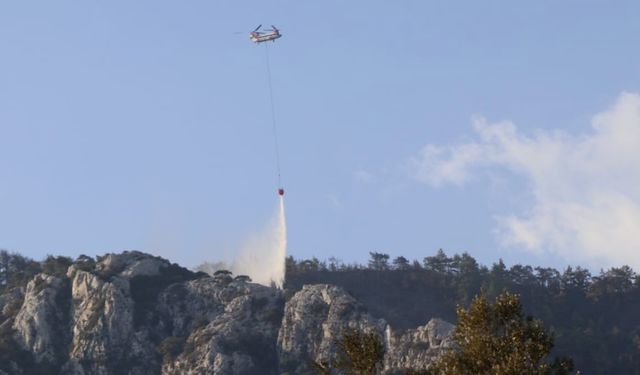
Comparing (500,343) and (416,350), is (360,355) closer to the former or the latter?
(500,343)

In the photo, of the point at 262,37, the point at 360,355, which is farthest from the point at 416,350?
the point at 360,355

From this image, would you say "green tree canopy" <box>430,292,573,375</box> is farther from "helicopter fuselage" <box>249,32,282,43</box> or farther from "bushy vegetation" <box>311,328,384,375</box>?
"helicopter fuselage" <box>249,32,282,43</box>

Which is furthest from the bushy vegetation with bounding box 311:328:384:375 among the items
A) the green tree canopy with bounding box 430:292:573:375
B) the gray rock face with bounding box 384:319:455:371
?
the gray rock face with bounding box 384:319:455:371

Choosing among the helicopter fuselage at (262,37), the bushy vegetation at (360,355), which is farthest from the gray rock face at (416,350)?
the bushy vegetation at (360,355)

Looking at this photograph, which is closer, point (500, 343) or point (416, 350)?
point (500, 343)

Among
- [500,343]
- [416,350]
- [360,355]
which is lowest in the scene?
[500,343]

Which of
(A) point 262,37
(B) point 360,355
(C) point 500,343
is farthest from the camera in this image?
(A) point 262,37

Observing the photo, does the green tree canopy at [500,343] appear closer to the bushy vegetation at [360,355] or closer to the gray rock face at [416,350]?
the bushy vegetation at [360,355]

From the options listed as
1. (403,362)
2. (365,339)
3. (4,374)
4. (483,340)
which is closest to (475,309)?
(483,340)

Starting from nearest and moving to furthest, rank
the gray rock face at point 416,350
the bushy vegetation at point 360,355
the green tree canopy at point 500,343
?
the green tree canopy at point 500,343 < the bushy vegetation at point 360,355 < the gray rock face at point 416,350

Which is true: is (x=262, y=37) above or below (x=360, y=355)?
above

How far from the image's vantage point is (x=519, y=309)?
86.0m

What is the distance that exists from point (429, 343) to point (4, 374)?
62.4m

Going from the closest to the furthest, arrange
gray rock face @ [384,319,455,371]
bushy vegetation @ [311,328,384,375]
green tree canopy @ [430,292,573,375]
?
green tree canopy @ [430,292,573,375], bushy vegetation @ [311,328,384,375], gray rock face @ [384,319,455,371]
